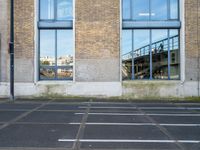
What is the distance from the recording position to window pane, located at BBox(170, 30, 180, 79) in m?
21.8

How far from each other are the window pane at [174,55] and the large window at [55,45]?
6.20 m

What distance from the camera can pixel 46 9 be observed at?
2205 centimetres

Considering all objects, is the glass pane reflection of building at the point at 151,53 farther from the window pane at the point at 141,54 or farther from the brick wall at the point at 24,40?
the brick wall at the point at 24,40

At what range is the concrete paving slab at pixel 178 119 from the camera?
11641 millimetres

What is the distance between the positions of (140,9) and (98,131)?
13.7 m

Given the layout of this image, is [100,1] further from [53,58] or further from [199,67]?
[199,67]

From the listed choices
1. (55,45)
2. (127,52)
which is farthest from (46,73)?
(127,52)

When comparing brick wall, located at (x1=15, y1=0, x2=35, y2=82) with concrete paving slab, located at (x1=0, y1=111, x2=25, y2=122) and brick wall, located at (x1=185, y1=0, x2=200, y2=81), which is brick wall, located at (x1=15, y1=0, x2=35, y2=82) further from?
brick wall, located at (x1=185, y1=0, x2=200, y2=81)

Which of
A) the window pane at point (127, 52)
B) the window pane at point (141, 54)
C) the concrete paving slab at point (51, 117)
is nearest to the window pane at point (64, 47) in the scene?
the window pane at point (127, 52)

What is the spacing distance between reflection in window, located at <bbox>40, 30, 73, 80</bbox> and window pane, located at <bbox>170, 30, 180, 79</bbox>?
20.3ft

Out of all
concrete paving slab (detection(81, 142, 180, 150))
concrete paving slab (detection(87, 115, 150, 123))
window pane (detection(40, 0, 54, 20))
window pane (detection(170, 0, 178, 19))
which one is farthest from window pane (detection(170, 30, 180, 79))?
concrete paving slab (detection(81, 142, 180, 150))

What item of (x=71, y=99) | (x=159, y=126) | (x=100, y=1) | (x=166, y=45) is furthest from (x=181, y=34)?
(x=159, y=126)

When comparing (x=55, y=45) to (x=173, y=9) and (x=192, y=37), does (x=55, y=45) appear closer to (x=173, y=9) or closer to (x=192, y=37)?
(x=173, y=9)

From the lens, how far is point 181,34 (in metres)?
21.4
